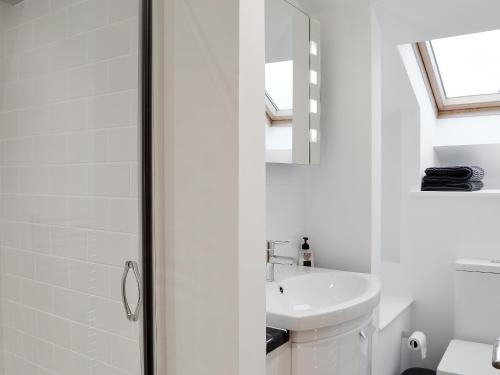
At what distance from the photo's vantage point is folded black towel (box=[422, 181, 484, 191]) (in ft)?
7.92

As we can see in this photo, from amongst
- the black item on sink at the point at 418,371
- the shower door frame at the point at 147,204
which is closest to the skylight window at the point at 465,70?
the black item on sink at the point at 418,371

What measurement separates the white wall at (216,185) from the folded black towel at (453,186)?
1789mm

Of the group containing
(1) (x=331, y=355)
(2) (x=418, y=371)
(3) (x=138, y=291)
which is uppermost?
(3) (x=138, y=291)

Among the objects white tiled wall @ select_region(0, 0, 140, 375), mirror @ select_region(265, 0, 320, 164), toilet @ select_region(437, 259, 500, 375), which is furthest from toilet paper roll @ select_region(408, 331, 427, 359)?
white tiled wall @ select_region(0, 0, 140, 375)

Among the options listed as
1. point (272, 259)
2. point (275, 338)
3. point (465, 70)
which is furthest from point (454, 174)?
point (275, 338)

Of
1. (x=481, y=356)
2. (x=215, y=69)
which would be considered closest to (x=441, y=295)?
(x=481, y=356)

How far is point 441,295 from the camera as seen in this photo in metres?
2.54

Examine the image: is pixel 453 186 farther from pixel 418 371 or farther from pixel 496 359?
pixel 496 359

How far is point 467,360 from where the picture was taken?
6.60 feet

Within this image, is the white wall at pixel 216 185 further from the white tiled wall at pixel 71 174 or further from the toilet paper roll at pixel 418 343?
the toilet paper roll at pixel 418 343

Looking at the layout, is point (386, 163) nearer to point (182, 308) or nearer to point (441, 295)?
point (441, 295)

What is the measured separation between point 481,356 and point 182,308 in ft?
5.39

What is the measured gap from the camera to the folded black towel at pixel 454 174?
241 cm

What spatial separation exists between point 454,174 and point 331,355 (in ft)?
5.06
